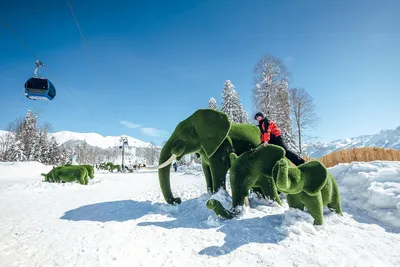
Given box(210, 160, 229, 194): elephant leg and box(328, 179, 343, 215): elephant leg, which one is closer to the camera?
box(328, 179, 343, 215): elephant leg

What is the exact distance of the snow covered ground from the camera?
223 centimetres

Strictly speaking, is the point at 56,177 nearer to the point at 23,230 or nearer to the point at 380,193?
the point at 23,230

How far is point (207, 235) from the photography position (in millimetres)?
2867

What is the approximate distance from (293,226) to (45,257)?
3196mm

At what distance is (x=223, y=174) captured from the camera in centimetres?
446

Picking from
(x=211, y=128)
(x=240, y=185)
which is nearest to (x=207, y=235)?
(x=240, y=185)

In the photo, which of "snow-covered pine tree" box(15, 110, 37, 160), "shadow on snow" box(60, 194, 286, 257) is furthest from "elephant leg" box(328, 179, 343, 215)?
"snow-covered pine tree" box(15, 110, 37, 160)

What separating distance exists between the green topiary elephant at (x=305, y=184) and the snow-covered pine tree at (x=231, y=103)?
23.2 metres

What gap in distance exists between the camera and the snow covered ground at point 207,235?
7.33 ft

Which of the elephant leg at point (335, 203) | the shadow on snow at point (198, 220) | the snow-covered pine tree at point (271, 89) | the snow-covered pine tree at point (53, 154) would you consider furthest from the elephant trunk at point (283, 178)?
the snow-covered pine tree at point (53, 154)

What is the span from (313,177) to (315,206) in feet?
1.56

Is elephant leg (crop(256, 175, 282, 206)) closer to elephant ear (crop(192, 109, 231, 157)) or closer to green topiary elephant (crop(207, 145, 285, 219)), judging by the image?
green topiary elephant (crop(207, 145, 285, 219))

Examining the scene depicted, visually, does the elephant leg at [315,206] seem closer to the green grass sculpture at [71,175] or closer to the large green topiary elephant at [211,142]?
the large green topiary elephant at [211,142]

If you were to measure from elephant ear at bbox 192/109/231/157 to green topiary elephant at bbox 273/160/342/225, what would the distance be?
1.43 meters
